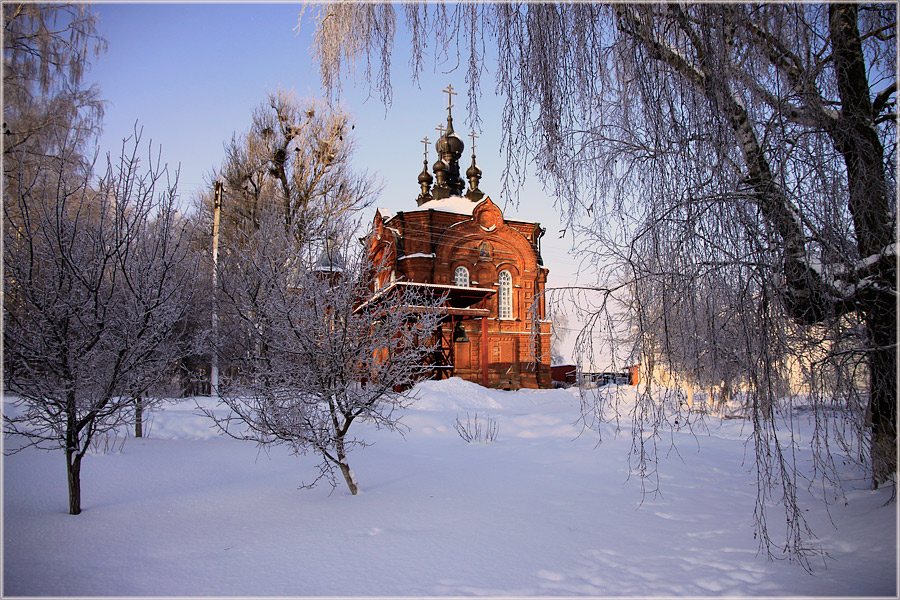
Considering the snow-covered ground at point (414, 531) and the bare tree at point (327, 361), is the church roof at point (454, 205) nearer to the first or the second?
the snow-covered ground at point (414, 531)

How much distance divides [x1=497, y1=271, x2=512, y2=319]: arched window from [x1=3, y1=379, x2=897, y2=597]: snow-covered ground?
1662 centimetres

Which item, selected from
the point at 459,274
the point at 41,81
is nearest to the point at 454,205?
the point at 459,274

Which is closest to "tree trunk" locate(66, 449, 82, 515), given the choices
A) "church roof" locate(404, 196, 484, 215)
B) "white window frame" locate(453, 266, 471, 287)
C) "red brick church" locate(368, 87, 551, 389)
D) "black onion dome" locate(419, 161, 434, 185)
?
"red brick church" locate(368, 87, 551, 389)

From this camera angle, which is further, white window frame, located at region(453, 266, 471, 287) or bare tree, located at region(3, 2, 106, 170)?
white window frame, located at region(453, 266, 471, 287)

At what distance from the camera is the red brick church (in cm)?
2128

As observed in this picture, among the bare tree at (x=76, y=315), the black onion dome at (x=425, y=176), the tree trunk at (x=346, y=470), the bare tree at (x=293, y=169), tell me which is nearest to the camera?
the bare tree at (x=76, y=315)

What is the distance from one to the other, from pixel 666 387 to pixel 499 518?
6.41 ft

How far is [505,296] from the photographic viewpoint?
961 inches

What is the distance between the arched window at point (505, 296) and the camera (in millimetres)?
24219

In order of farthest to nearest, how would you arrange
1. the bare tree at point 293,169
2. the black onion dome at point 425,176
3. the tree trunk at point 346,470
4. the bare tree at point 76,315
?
the black onion dome at point 425,176, the bare tree at point 293,169, the tree trunk at point 346,470, the bare tree at point 76,315

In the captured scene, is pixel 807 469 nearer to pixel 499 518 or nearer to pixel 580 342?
pixel 499 518

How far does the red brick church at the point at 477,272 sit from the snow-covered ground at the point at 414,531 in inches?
536

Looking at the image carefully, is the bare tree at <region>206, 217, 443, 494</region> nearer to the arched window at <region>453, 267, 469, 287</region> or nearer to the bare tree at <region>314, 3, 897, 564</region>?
the bare tree at <region>314, 3, 897, 564</region>

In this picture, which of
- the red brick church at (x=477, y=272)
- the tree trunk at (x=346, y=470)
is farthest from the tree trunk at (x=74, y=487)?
the red brick church at (x=477, y=272)
